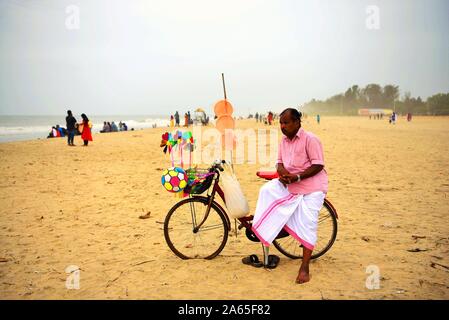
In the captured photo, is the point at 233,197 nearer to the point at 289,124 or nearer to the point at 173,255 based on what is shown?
the point at 289,124

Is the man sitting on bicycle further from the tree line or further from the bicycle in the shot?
the tree line

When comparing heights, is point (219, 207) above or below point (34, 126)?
below

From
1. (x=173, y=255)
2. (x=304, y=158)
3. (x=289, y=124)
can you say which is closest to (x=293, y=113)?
(x=289, y=124)

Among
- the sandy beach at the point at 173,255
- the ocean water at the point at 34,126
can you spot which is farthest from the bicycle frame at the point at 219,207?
the ocean water at the point at 34,126

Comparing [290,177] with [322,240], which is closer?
[290,177]

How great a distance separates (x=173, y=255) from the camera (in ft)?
14.2

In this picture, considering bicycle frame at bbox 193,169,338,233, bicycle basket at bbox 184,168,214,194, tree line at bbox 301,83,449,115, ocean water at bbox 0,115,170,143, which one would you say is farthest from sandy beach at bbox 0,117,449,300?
tree line at bbox 301,83,449,115

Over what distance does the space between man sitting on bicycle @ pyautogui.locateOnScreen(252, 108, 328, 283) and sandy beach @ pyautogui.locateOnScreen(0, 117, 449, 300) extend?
554 millimetres

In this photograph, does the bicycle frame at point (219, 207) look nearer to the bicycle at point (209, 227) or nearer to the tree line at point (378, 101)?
the bicycle at point (209, 227)

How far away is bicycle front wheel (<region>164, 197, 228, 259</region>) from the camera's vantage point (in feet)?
13.1

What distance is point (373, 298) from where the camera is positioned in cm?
318

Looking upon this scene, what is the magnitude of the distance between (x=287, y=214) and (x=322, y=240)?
1027 millimetres
